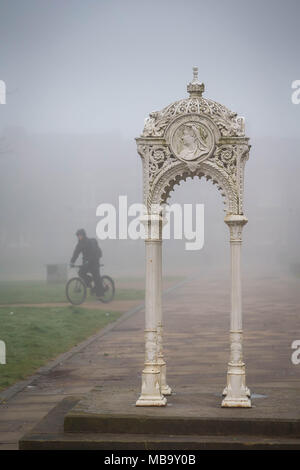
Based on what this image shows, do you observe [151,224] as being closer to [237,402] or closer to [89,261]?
[237,402]

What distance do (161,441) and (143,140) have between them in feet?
9.71

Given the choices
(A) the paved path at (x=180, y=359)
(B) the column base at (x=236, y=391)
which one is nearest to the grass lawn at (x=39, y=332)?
(A) the paved path at (x=180, y=359)

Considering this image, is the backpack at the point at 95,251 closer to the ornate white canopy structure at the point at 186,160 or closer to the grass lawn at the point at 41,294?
the grass lawn at the point at 41,294

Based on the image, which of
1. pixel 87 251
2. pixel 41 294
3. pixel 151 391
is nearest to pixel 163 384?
pixel 151 391

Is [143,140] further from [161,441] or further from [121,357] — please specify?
[121,357]

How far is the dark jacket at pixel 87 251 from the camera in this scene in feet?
78.1

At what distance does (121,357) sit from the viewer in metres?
13.1

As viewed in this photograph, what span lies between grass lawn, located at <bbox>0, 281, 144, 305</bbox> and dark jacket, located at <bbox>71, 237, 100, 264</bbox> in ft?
4.71

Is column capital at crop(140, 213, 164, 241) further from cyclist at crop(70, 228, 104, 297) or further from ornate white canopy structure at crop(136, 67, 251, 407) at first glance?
cyclist at crop(70, 228, 104, 297)

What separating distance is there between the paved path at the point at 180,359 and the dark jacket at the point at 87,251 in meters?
3.12

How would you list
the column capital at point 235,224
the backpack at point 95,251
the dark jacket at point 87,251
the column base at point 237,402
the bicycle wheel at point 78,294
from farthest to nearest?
1. the backpack at point 95,251
2. the dark jacket at point 87,251
3. the bicycle wheel at point 78,294
4. the column capital at point 235,224
5. the column base at point 237,402

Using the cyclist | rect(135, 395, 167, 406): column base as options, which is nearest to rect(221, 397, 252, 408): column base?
rect(135, 395, 167, 406): column base

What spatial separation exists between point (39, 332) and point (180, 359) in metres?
4.44

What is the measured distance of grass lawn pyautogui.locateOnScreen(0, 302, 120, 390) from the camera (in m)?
12.3
